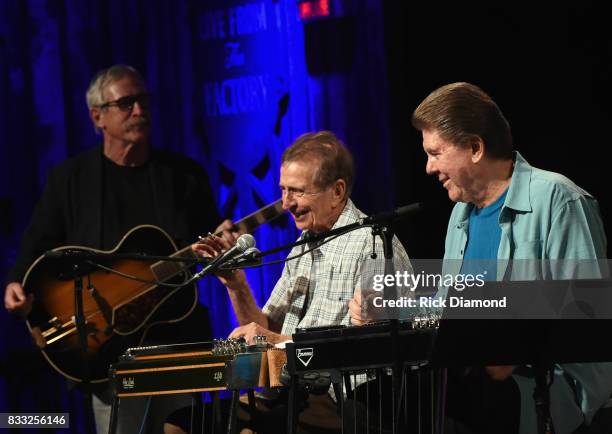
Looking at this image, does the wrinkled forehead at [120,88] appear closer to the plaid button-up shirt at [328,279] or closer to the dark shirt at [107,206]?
the dark shirt at [107,206]

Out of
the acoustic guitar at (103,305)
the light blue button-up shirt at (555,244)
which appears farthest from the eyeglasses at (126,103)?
the light blue button-up shirt at (555,244)

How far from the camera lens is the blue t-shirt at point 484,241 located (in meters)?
3.68

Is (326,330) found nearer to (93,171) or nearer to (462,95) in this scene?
(462,95)

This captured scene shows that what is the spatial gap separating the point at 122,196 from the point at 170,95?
4.45ft

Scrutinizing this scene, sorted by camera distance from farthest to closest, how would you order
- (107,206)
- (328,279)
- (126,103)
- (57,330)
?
(126,103) → (107,206) → (57,330) → (328,279)

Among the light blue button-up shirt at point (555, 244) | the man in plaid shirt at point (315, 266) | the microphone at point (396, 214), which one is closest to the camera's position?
the microphone at point (396, 214)

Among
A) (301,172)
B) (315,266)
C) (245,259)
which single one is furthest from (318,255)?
(245,259)

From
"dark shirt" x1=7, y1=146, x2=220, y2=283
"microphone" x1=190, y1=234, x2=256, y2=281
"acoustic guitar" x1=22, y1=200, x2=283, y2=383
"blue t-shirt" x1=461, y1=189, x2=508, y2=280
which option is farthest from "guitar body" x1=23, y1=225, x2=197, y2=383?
"blue t-shirt" x1=461, y1=189, x2=508, y2=280

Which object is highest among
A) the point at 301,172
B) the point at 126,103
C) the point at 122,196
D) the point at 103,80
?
the point at 103,80

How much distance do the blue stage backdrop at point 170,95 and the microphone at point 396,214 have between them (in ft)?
9.08

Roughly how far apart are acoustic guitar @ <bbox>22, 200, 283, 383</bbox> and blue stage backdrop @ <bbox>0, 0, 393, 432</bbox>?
3.66 feet

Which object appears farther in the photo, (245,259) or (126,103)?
(126,103)

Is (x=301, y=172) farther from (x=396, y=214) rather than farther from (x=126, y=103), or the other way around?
(x=126, y=103)

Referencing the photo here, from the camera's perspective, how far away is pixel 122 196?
5.38 m
